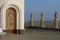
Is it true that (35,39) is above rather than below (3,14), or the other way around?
below

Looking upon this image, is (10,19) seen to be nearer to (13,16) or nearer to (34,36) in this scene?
(13,16)

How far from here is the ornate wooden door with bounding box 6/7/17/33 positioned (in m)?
27.3

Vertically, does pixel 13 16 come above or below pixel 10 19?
above

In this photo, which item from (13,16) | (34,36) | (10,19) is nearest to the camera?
(34,36)

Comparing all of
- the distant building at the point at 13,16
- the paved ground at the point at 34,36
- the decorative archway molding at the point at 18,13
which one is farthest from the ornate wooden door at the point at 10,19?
the paved ground at the point at 34,36

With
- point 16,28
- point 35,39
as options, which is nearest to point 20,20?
point 16,28

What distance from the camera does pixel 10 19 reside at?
1081 inches

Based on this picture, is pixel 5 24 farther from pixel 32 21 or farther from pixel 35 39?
pixel 32 21

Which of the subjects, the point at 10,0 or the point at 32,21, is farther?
the point at 32,21

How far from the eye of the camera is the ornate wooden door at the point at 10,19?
27344mm

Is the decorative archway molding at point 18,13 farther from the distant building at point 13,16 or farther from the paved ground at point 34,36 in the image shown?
the paved ground at point 34,36

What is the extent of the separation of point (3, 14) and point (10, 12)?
105 cm

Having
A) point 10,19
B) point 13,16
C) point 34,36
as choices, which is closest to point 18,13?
point 13,16

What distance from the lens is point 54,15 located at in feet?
113
